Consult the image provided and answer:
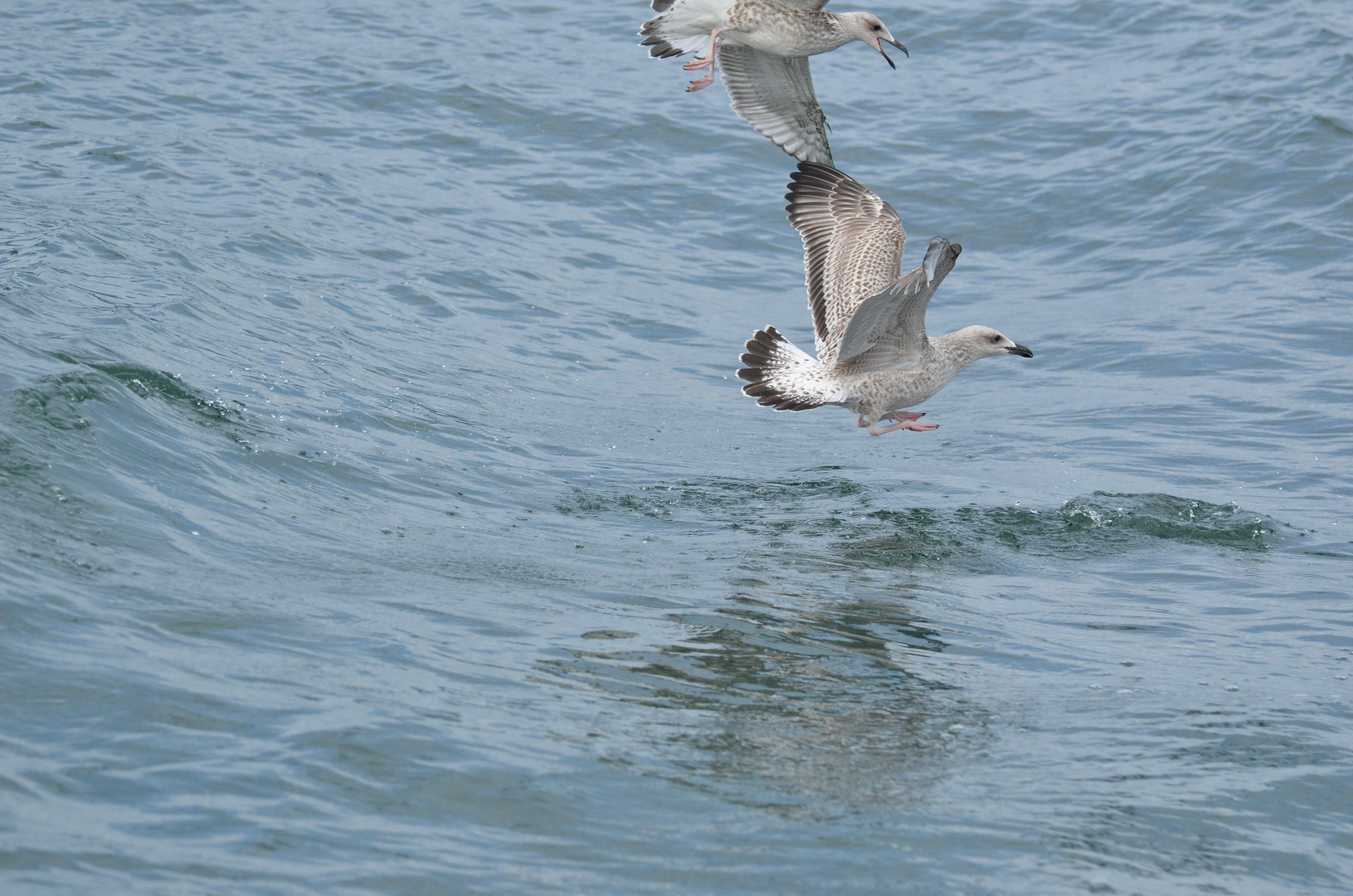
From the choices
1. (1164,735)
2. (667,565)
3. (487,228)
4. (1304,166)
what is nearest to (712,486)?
(667,565)

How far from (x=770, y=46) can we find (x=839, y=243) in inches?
49.2

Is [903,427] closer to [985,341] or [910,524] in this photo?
[910,524]

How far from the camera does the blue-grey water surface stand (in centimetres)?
413

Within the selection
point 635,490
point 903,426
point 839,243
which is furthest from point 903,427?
point 635,490

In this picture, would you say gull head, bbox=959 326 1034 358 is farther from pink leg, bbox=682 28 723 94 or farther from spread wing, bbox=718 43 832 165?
pink leg, bbox=682 28 723 94

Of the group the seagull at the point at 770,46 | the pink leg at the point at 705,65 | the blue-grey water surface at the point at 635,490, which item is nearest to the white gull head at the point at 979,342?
the blue-grey water surface at the point at 635,490

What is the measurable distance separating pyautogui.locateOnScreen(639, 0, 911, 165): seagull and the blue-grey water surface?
196cm

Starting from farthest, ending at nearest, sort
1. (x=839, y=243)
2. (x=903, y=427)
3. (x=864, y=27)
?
(x=864, y=27), (x=839, y=243), (x=903, y=427)

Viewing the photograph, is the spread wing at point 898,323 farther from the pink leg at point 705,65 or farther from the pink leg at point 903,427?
the pink leg at point 705,65

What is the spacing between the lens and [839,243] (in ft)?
26.4

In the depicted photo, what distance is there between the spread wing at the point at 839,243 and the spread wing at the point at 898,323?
0.56 ft

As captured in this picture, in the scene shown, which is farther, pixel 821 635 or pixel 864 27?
pixel 864 27

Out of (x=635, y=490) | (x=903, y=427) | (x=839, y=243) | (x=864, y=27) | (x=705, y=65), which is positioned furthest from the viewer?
(x=864, y=27)

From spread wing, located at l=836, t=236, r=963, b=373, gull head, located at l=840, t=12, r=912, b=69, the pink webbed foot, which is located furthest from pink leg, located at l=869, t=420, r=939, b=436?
gull head, located at l=840, t=12, r=912, b=69
